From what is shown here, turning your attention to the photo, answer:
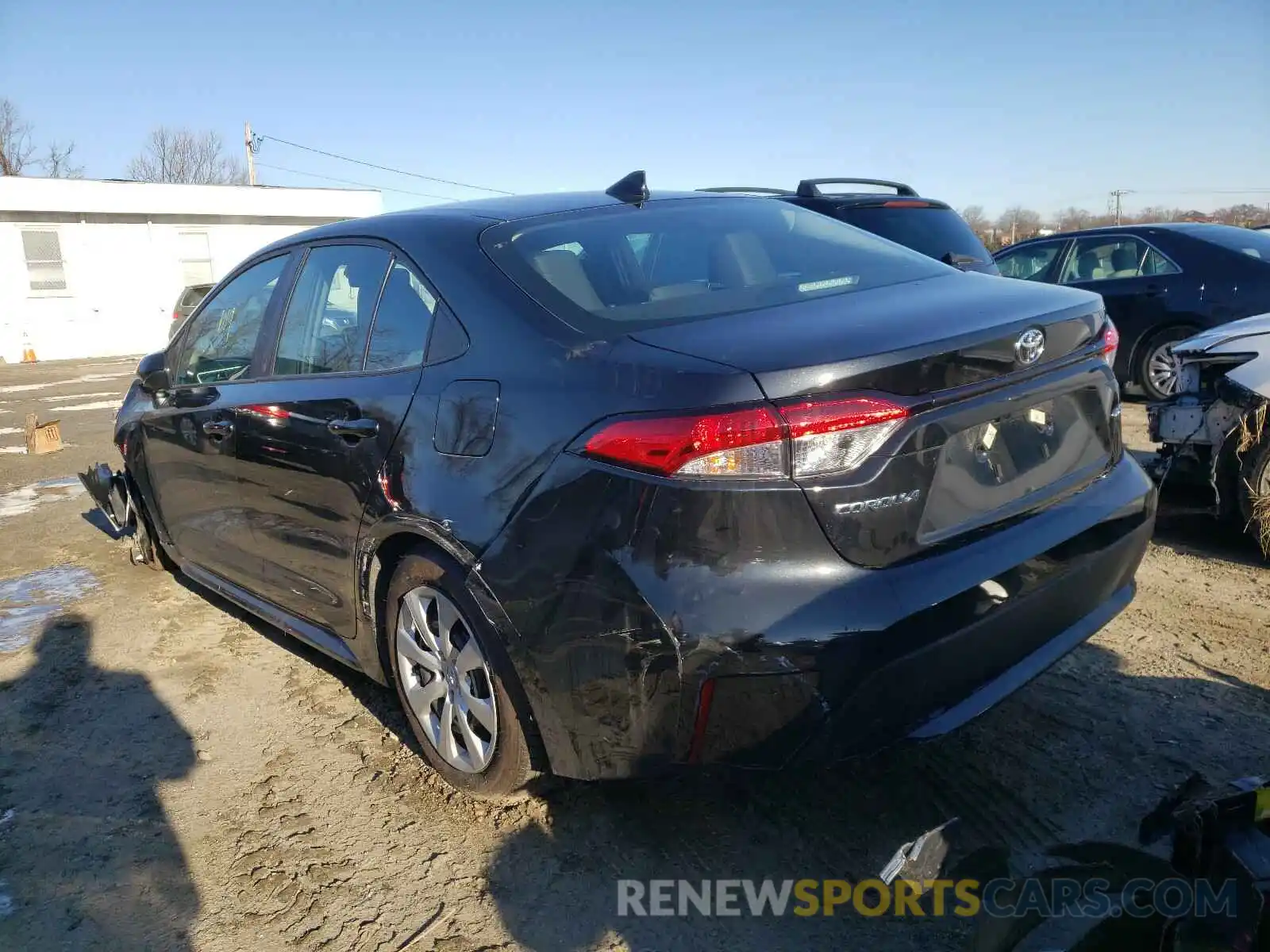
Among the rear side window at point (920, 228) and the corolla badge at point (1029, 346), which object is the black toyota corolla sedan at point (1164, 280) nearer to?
the rear side window at point (920, 228)

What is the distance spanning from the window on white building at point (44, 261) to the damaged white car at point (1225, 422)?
24.6 metres

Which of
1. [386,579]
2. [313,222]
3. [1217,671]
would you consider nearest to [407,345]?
[386,579]

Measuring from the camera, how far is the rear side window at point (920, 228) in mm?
6906

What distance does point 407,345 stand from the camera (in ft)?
9.43

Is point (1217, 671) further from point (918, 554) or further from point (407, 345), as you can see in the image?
point (407, 345)

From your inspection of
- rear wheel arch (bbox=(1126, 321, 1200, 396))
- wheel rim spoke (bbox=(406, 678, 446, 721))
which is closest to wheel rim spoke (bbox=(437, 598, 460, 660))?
wheel rim spoke (bbox=(406, 678, 446, 721))

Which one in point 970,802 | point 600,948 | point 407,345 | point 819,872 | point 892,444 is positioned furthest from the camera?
point 407,345

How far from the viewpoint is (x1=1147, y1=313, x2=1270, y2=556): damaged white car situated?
427cm

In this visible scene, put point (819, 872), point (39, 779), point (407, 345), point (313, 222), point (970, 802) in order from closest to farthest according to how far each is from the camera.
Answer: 1. point (819, 872)
2. point (970, 802)
3. point (407, 345)
4. point (39, 779)
5. point (313, 222)

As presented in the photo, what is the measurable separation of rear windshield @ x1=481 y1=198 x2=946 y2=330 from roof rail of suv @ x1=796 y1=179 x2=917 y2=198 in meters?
3.98

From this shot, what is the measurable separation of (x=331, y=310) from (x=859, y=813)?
238cm

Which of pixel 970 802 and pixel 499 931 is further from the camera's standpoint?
pixel 970 802

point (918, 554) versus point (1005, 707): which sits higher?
point (918, 554)

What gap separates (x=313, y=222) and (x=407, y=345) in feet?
83.8
